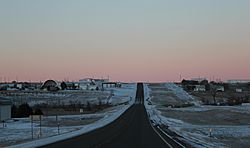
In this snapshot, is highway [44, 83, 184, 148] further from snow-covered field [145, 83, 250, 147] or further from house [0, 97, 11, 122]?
house [0, 97, 11, 122]

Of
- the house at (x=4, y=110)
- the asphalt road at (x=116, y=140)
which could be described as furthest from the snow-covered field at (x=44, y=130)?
the house at (x=4, y=110)

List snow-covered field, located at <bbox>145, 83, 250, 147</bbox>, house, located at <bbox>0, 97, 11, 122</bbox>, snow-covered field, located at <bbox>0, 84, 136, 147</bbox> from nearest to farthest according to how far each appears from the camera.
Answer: snow-covered field, located at <bbox>0, 84, 136, 147</bbox> → snow-covered field, located at <bbox>145, 83, 250, 147</bbox> → house, located at <bbox>0, 97, 11, 122</bbox>

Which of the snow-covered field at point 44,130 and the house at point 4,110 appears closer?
the snow-covered field at point 44,130

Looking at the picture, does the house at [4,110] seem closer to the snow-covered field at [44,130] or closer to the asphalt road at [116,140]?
the snow-covered field at [44,130]

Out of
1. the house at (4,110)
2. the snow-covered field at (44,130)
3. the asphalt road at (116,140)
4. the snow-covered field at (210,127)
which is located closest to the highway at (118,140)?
the asphalt road at (116,140)

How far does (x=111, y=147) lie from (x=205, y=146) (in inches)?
235

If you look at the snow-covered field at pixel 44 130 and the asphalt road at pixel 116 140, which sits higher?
the asphalt road at pixel 116 140

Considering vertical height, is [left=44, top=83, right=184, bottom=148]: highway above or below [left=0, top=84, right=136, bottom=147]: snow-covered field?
above

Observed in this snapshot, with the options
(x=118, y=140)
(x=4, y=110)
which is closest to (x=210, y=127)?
(x=118, y=140)

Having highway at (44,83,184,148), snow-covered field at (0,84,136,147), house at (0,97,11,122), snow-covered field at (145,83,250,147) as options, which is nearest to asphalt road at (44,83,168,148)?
highway at (44,83,184,148)

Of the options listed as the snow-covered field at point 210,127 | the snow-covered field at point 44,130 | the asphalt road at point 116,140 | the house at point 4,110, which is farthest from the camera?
the house at point 4,110

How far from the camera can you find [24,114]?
76.1 meters

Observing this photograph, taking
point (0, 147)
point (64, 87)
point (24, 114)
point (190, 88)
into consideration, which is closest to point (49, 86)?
point (64, 87)

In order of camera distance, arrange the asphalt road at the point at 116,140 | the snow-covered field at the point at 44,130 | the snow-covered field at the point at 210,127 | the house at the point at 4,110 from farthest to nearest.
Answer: the house at the point at 4,110, the snow-covered field at the point at 210,127, the snow-covered field at the point at 44,130, the asphalt road at the point at 116,140
